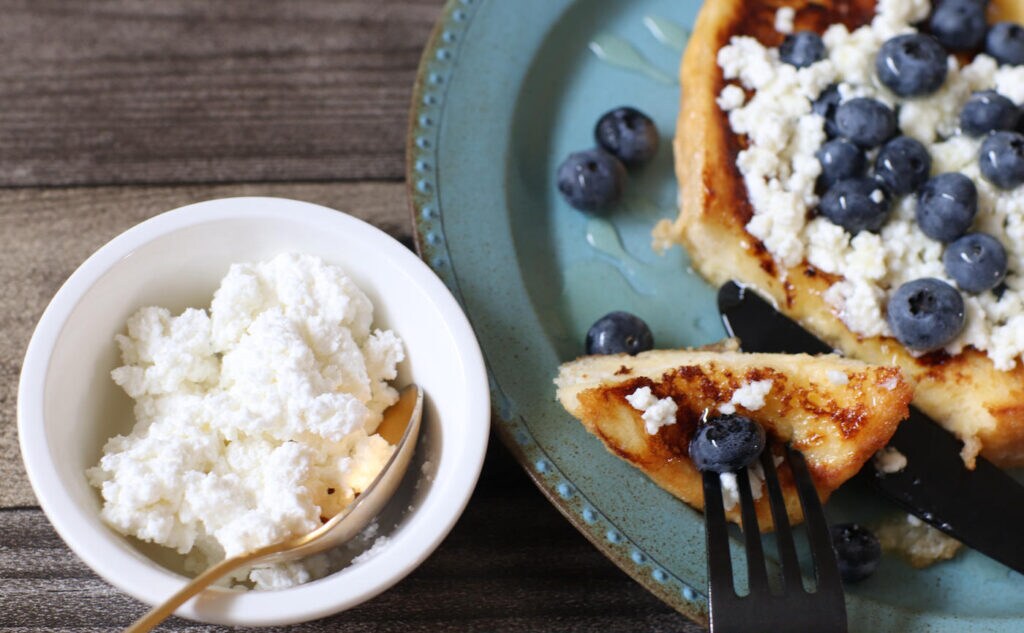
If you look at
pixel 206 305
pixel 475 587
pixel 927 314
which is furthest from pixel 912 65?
pixel 206 305

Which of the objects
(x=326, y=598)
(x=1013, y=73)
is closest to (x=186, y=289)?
(x=326, y=598)

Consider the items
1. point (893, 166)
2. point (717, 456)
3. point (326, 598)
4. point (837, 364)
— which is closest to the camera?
point (326, 598)

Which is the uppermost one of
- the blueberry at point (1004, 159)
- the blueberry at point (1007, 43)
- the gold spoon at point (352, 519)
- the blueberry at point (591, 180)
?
the blueberry at point (1007, 43)

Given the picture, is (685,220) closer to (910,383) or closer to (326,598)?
(910,383)

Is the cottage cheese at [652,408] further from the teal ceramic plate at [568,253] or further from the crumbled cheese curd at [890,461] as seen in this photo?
the crumbled cheese curd at [890,461]

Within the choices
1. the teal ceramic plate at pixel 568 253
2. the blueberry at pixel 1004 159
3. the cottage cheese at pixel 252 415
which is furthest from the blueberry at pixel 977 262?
the cottage cheese at pixel 252 415

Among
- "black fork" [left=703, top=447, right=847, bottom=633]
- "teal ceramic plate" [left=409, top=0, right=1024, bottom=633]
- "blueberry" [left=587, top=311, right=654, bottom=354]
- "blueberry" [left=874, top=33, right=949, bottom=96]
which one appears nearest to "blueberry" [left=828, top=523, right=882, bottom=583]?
"teal ceramic plate" [left=409, top=0, right=1024, bottom=633]
